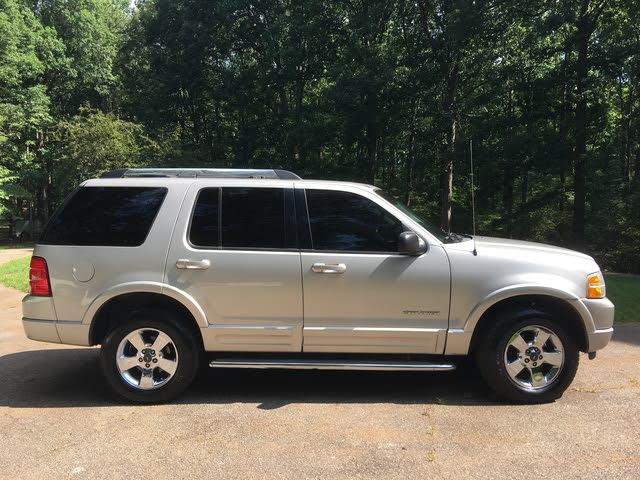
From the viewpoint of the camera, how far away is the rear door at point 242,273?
166 inches

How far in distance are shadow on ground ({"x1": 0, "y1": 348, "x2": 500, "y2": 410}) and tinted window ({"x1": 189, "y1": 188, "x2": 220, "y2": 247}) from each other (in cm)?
140

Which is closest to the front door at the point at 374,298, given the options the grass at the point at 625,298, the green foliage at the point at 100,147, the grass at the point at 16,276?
the grass at the point at 625,298

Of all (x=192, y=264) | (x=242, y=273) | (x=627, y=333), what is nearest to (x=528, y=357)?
(x=242, y=273)

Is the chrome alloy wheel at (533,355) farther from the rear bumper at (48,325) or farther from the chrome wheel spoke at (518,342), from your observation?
the rear bumper at (48,325)

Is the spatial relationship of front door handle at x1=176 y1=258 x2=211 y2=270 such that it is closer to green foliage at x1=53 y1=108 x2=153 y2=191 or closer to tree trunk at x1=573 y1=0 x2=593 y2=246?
tree trunk at x1=573 y1=0 x2=593 y2=246

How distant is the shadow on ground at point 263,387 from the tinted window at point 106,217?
1.43 metres

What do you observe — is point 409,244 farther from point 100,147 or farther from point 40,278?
point 100,147

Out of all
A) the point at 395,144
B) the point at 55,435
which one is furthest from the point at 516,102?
the point at 55,435

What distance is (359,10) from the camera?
76.2ft

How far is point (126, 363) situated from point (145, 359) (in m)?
0.16

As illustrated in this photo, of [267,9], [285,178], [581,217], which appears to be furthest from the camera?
[267,9]

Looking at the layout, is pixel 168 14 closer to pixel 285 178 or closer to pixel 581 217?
pixel 581 217

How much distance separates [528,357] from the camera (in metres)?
4.21

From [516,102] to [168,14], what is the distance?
1879cm
